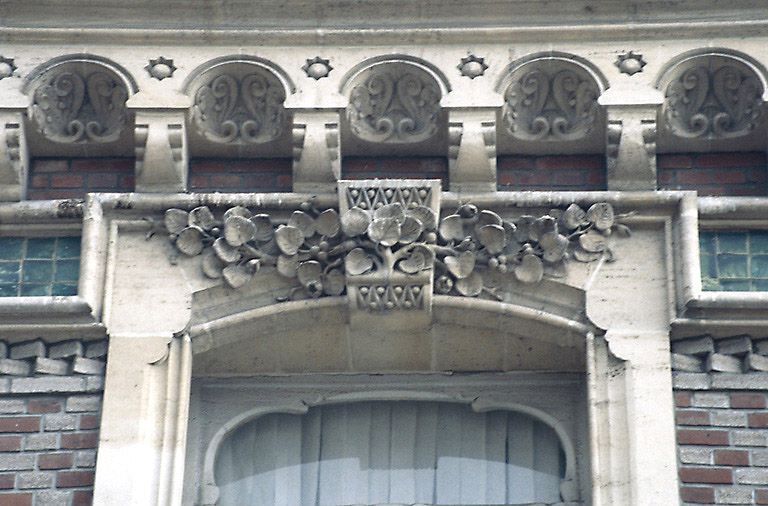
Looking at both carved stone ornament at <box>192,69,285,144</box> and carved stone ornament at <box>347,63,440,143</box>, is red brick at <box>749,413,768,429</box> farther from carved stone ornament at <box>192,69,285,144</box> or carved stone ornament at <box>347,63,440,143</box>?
carved stone ornament at <box>192,69,285,144</box>

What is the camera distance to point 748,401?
8.47m

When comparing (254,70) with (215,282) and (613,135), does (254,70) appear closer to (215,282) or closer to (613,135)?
(215,282)

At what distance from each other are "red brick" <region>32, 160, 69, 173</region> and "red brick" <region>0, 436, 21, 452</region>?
1.51 m

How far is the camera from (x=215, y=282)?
8.81 m

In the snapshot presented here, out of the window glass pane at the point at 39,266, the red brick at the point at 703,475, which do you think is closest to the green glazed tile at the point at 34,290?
the window glass pane at the point at 39,266

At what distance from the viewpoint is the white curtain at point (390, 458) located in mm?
8781

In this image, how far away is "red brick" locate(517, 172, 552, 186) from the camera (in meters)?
9.16

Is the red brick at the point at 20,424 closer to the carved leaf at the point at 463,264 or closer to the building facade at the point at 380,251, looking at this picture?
the building facade at the point at 380,251

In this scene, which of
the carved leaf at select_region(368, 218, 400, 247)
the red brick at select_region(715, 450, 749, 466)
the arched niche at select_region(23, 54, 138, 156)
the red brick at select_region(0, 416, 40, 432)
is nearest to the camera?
the red brick at select_region(715, 450, 749, 466)

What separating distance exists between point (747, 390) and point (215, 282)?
2576 millimetres

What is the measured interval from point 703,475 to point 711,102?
198 centimetres

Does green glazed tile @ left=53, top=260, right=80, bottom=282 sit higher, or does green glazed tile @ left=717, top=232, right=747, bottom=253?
green glazed tile @ left=717, top=232, right=747, bottom=253

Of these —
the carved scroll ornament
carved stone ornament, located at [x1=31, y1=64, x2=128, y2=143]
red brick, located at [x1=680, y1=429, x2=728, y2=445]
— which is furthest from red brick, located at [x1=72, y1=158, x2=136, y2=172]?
red brick, located at [x1=680, y1=429, x2=728, y2=445]

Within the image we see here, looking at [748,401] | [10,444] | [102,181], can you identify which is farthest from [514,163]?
[10,444]
